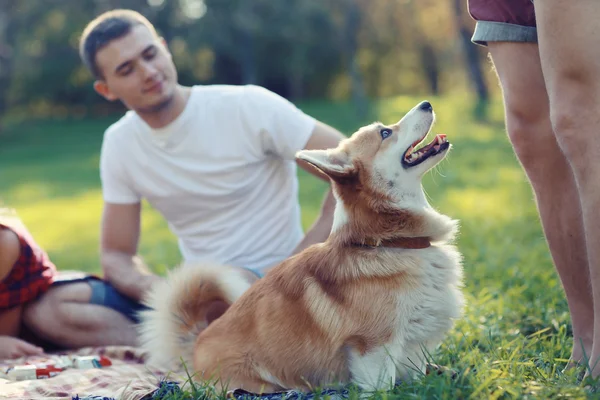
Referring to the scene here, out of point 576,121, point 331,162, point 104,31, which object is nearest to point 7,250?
point 104,31

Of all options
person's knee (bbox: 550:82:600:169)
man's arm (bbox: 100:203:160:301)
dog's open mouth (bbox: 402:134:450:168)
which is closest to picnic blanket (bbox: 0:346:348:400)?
man's arm (bbox: 100:203:160:301)

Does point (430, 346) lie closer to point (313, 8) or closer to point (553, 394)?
point (553, 394)

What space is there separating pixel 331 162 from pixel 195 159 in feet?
4.55

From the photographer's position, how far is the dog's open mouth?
2.53 metres

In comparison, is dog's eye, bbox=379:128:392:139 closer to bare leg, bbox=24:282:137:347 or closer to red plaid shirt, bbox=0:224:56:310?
bare leg, bbox=24:282:137:347

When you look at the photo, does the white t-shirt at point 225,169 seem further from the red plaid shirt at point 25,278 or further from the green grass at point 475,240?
the green grass at point 475,240

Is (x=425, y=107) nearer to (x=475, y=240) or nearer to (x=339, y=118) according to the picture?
(x=475, y=240)

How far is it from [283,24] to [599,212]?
23.0m

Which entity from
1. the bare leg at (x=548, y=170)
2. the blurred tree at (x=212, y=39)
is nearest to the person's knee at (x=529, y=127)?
the bare leg at (x=548, y=170)

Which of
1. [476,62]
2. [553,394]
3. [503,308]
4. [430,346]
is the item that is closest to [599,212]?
[553,394]

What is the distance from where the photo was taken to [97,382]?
282 centimetres

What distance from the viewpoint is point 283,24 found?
2406 cm

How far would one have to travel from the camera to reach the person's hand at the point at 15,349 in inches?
133

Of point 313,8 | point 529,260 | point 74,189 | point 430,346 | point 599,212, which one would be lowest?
point 74,189
